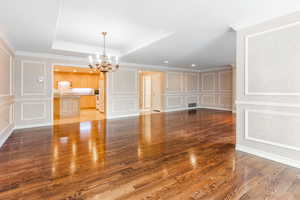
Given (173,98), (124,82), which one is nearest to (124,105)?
(124,82)

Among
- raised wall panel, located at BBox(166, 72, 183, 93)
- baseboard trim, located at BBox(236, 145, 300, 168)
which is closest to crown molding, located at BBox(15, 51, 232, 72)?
raised wall panel, located at BBox(166, 72, 183, 93)

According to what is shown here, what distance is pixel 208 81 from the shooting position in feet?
32.4

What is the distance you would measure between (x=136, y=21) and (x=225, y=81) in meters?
7.20

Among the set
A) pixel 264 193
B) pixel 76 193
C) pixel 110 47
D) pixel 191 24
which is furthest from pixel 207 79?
pixel 76 193

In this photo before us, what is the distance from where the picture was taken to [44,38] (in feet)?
12.6

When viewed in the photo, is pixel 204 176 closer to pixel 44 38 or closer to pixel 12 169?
pixel 12 169

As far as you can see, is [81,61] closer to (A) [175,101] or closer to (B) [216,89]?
(A) [175,101]

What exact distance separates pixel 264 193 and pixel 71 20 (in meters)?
4.17

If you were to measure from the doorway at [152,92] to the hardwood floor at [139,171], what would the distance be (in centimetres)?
537

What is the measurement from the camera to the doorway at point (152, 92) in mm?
8922

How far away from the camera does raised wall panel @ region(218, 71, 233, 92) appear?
A: 29.2ft

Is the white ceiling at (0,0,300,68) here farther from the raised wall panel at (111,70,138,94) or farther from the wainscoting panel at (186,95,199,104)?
the wainscoting panel at (186,95,199,104)

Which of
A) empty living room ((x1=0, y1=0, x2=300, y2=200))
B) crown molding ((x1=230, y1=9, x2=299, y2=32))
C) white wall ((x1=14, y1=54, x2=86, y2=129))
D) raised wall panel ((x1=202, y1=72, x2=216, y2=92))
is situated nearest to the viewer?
empty living room ((x1=0, y1=0, x2=300, y2=200))

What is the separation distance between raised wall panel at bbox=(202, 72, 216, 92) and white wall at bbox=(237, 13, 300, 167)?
6767 millimetres
